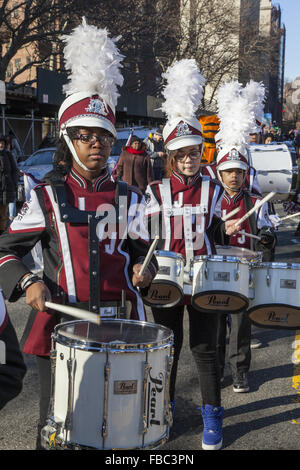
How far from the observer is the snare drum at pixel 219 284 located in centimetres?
351

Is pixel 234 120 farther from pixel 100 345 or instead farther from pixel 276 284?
pixel 100 345

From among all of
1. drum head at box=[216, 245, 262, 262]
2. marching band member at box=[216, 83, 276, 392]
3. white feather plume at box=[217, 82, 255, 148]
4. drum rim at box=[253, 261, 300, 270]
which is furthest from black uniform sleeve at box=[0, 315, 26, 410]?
white feather plume at box=[217, 82, 255, 148]

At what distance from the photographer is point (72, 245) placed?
107 inches

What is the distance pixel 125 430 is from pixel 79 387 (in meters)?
0.24

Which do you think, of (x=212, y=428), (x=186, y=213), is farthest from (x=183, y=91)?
(x=212, y=428)

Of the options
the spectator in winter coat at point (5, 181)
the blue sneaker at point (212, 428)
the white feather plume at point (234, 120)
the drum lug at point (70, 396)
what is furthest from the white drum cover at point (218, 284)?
the spectator in winter coat at point (5, 181)

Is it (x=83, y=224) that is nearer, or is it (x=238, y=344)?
(x=83, y=224)

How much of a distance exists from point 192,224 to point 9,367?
1.99 m

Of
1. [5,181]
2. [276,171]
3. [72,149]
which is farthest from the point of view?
[276,171]

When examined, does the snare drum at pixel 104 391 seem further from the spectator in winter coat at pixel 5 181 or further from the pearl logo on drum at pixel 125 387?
the spectator in winter coat at pixel 5 181

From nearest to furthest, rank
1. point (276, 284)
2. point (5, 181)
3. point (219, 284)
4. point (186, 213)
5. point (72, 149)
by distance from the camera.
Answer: point (72, 149)
point (219, 284)
point (276, 284)
point (186, 213)
point (5, 181)

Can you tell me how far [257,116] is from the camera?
22.1ft

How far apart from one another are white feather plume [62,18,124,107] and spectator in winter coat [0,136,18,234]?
27.4 ft
